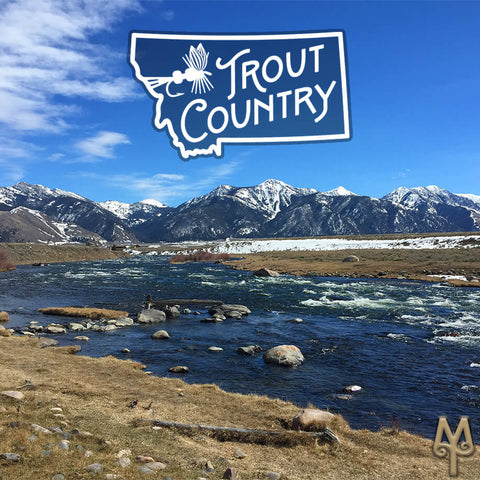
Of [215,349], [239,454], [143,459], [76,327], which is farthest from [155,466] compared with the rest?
[76,327]

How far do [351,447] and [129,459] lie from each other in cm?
706

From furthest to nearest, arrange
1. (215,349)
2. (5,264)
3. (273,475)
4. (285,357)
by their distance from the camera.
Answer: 1. (5,264)
2. (215,349)
3. (285,357)
4. (273,475)

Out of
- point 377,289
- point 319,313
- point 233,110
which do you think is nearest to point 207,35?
point 233,110

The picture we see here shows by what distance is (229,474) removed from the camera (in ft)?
30.3

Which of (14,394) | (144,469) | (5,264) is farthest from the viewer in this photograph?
(5,264)

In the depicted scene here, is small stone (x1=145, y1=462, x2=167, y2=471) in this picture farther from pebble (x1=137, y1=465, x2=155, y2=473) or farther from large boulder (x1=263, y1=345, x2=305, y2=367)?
large boulder (x1=263, y1=345, x2=305, y2=367)

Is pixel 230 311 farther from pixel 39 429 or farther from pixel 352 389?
pixel 39 429

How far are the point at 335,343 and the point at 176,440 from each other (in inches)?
742

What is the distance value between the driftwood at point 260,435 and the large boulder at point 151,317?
74.5ft

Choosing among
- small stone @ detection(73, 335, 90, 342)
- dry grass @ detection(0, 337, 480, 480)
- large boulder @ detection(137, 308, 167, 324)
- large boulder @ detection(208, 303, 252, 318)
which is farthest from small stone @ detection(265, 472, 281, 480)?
large boulder @ detection(208, 303, 252, 318)

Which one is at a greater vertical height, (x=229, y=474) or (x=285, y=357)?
(x=229, y=474)

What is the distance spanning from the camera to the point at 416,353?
82.9 feet

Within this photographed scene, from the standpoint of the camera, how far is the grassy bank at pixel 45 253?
370ft

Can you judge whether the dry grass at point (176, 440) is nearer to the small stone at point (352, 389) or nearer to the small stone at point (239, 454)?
the small stone at point (239, 454)
